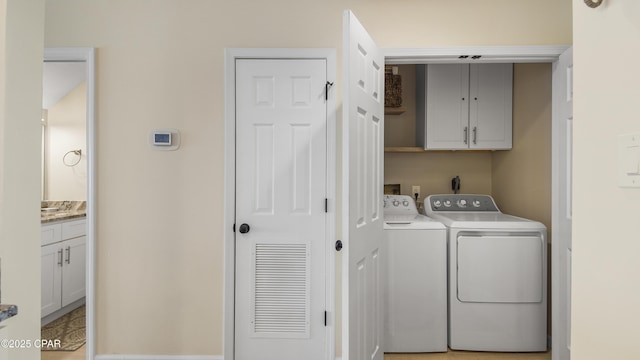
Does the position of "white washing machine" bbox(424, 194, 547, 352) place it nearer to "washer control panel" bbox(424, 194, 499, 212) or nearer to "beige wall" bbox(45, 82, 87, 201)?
"washer control panel" bbox(424, 194, 499, 212)

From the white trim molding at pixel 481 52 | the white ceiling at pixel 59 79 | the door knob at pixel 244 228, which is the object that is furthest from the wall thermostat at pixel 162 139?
the white ceiling at pixel 59 79

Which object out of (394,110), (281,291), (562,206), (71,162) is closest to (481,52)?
(394,110)

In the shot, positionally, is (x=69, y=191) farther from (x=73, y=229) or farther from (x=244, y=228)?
(x=244, y=228)

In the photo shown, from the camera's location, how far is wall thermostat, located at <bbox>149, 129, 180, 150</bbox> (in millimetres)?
2262

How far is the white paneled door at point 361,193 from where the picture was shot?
1.60m

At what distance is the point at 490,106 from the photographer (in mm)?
2984

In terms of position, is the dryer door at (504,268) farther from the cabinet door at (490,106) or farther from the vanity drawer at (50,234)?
the vanity drawer at (50,234)

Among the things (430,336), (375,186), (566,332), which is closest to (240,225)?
(375,186)
